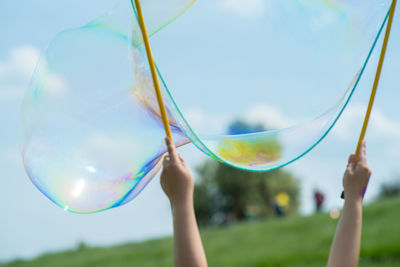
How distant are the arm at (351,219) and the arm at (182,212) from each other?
489 mm

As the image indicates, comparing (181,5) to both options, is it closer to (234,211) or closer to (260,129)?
(260,129)

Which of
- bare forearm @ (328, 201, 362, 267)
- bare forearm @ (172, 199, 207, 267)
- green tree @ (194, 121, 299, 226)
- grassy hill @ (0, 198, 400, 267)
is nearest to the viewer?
bare forearm @ (172, 199, 207, 267)

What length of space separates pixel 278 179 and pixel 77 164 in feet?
102

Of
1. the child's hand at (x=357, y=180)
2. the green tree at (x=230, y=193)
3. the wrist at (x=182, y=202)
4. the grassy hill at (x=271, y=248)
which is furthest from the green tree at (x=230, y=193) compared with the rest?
the wrist at (x=182, y=202)

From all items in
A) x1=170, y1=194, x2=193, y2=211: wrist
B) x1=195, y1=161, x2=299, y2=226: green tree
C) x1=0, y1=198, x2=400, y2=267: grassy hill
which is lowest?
x1=170, y1=194, x2=193, y2=211: wrist

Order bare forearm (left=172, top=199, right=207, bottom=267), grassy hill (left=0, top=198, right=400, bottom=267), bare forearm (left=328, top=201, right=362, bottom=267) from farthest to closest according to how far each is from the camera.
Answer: grassy hill (left=0, top=198, right=400, bottom=267) < bare forearm (left=328, top=201, right=362, bottom=267) < bare forearm (left=172, top=199, right=207, bottom=267)

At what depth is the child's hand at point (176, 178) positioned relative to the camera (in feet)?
5.45

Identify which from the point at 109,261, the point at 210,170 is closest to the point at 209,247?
the point at 109,261

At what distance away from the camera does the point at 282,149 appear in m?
2.53

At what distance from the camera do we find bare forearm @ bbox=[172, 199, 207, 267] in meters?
1.62

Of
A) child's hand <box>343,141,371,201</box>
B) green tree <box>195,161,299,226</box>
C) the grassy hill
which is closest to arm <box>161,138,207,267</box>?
child's hand <box>343,141,371,201</box>

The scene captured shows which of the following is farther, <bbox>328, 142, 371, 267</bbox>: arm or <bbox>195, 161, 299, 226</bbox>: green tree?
<bbox>195, 161, 299, 226</bbox>: green tree

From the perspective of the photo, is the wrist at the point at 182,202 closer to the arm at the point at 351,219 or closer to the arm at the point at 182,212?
the arm at the point at 182,212

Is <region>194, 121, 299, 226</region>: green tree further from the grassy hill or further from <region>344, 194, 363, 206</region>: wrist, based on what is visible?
<region>344, 194, 363, 206</region>: wrist
